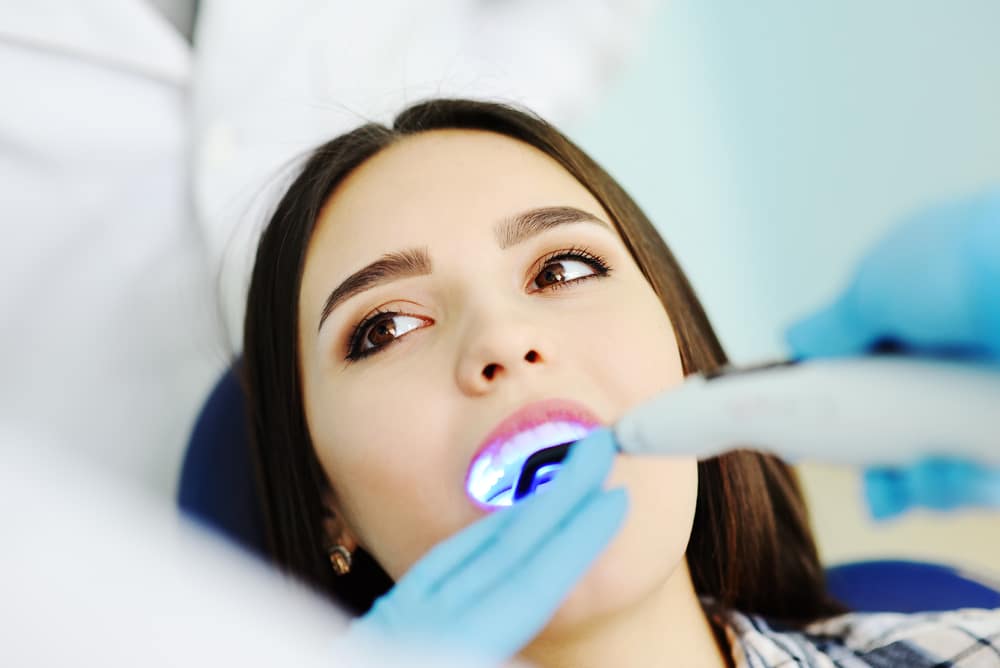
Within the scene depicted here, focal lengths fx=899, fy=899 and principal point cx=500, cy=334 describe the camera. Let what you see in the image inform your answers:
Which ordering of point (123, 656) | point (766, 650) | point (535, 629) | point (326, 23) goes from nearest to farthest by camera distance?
1. point (123, 656)
2. point (535, 629)
3. point (766, 650)
4. point (326, 23)

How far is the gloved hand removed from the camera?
503 mm

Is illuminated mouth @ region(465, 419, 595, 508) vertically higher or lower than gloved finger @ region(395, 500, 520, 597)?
higher

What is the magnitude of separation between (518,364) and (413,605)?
0.67 ft

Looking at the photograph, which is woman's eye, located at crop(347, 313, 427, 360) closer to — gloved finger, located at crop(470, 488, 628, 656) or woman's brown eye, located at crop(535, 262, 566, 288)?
woman's brown eye, located at crop(535, 262, 566, 288)

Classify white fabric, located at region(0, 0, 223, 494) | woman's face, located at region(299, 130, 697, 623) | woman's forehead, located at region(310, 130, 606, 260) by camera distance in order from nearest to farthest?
woman's face, located at region(299, 130, 697, 623) < woman's forehead, located at region(310, 130, 606, 260) < white fabric, located at region(0, 0, 223, 494)

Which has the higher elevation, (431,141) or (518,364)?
(431,141)

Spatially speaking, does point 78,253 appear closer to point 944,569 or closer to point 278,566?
point 278,566

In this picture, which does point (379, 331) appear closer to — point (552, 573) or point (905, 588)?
point (552, 573)

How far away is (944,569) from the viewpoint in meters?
1.09

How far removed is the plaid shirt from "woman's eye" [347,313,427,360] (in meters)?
0.47

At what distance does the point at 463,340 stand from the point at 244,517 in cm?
49

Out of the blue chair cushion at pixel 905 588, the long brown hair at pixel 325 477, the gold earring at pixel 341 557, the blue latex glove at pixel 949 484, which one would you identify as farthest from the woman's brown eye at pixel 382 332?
the blue chair cushion at pixel 905 588

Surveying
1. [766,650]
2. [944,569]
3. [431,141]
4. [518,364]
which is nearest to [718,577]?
[766,650]

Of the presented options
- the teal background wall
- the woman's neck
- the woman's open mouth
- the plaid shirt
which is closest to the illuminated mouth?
the woman's open mouth
